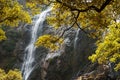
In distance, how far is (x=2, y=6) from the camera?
15.1 metres

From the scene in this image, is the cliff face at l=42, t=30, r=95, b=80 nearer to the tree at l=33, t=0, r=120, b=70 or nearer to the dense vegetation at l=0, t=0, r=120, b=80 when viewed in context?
the dense vegetation at l=0, t=0, r=120, b=80

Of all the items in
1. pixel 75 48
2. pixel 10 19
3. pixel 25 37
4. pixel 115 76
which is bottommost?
pixel 115 76

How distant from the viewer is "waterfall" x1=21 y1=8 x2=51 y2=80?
128ft

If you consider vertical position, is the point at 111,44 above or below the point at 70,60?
below

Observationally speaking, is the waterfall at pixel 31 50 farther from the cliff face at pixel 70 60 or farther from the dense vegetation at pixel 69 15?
the dense vegetation at pixel 69 15

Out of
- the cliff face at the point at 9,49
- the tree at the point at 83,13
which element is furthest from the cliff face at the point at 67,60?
the tree at the point at 83,13

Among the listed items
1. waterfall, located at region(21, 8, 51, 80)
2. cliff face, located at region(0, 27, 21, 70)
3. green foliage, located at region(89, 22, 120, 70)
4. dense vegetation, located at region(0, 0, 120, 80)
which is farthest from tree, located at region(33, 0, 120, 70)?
cliff face, located at region(0, 27, 21, 70)

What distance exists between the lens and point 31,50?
138 ft

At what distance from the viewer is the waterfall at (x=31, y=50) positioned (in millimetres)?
39062

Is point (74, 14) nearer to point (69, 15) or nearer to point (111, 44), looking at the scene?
point (69, 15)

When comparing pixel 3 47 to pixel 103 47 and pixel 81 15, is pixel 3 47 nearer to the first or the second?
pixel 103 47

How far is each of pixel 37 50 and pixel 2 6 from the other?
85.4 feet

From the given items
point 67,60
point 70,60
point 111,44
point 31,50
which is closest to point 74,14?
point 111,44

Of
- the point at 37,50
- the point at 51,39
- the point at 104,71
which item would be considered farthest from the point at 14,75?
the point at 51,39
